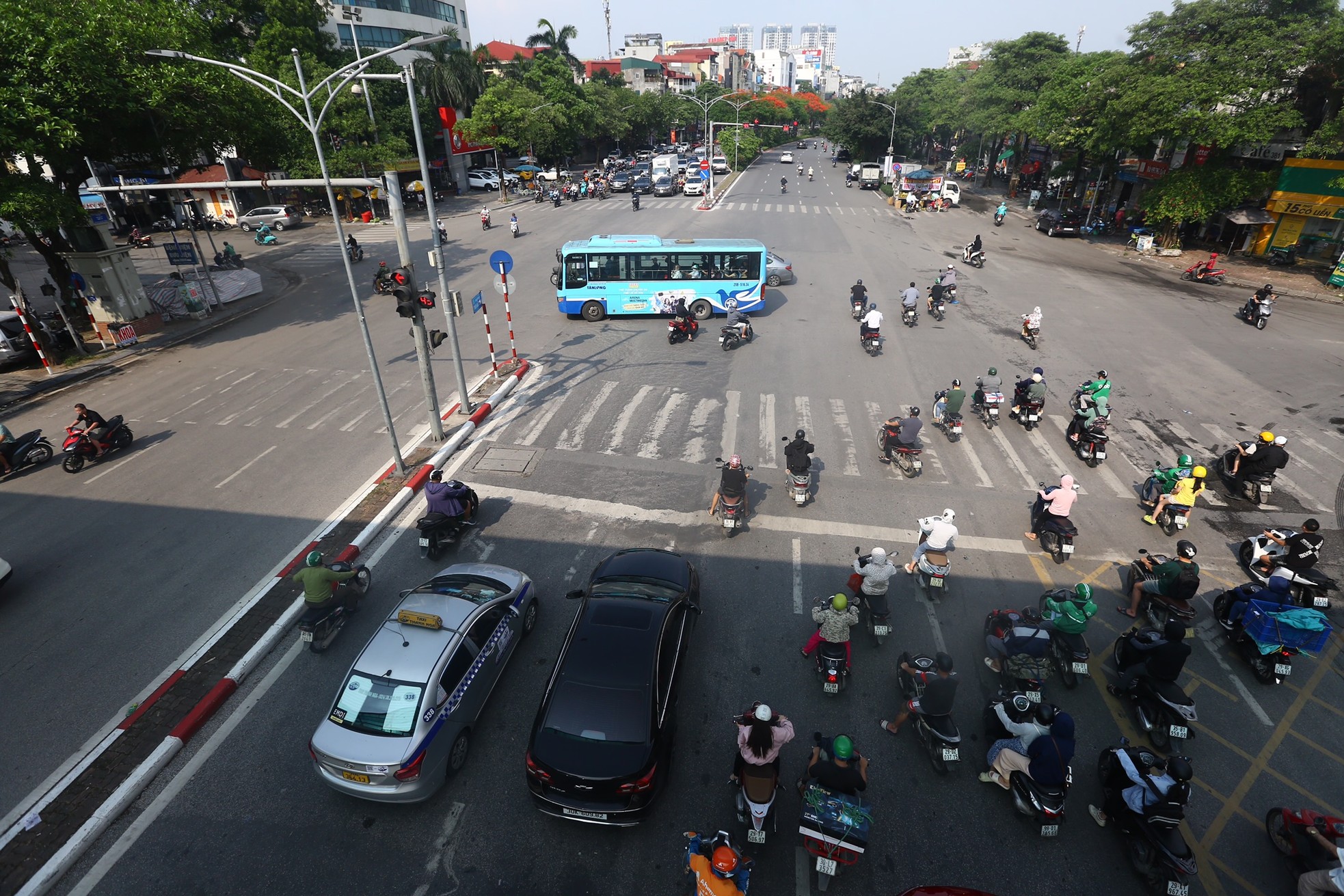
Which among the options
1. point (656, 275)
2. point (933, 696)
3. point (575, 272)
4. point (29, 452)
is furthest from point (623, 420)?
point (29, 452)

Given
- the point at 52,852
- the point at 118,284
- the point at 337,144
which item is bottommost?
the point at 52,852

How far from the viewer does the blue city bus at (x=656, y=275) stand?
72.0ft

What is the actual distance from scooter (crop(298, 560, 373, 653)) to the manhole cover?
4.25 meters

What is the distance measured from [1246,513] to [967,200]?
51975mm

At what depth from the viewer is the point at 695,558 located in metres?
10.9

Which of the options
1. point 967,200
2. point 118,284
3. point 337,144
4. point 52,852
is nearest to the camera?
point 52,852

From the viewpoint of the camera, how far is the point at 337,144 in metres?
46.5

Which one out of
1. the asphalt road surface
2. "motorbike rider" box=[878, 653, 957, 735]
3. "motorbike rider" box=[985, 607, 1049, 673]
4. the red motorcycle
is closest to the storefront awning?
the asphalt road surface

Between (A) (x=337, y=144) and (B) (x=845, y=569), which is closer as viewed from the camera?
(B) (x=845, y=569)

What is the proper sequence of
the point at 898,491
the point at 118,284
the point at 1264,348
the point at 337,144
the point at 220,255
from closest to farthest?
the point at 898,491
the point at 1264,348
the point at 118,284
the point at 220,255
the point at 337,144

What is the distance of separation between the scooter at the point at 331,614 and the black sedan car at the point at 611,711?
157 inches

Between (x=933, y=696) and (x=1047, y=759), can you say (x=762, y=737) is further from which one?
(x=1047, y=759)

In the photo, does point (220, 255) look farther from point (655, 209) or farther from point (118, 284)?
point (655, 209)

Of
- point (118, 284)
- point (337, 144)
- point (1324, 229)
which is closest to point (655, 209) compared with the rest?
point (337, 144)
